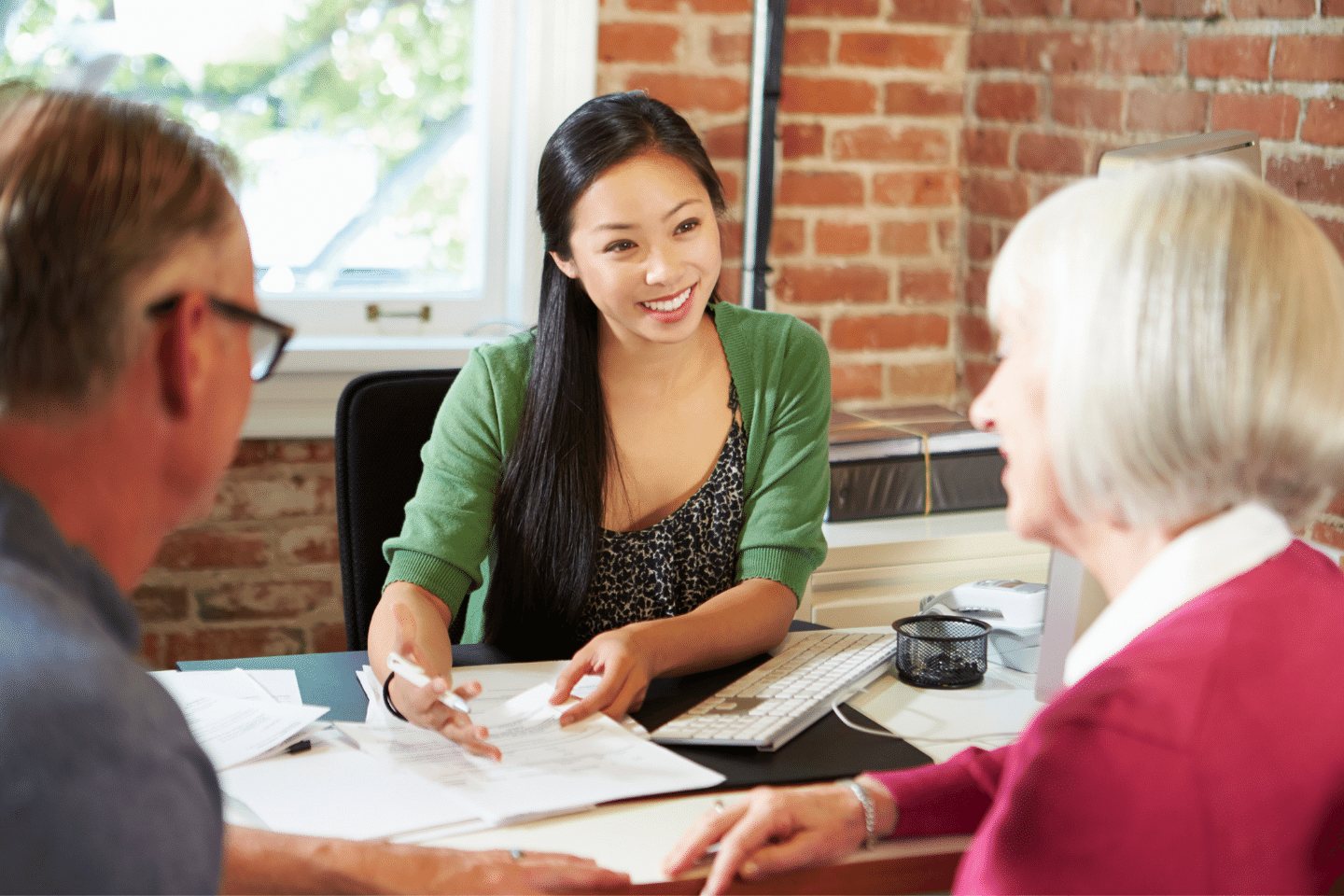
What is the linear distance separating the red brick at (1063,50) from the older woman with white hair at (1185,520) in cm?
164

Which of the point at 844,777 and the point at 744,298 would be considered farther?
the point at 744,298

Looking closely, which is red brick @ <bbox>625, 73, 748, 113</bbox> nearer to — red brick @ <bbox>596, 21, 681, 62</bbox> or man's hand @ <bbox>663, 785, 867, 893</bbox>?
red brick @ <bbox>596, 21, 681, 62</bbox>

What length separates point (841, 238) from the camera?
8.64ft

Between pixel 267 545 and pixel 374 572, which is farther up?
pixel 374 572

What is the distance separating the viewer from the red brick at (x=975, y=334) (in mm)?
2662

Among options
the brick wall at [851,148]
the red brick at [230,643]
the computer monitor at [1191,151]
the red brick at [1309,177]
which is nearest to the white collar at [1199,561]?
the computer monitor at [1191,151]

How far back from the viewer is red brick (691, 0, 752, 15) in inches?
95.8

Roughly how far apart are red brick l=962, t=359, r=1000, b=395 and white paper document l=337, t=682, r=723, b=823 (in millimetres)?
1595

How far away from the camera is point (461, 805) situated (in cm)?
111

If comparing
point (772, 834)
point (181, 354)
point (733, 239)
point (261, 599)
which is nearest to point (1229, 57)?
point (733, 239)

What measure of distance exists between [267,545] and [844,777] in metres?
1.57

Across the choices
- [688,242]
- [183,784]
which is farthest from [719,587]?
[183,784]

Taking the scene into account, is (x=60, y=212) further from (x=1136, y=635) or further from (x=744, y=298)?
(x=744, y=298)

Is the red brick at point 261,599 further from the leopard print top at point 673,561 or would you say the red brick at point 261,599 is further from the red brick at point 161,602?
the leopard print top at point 673,561
